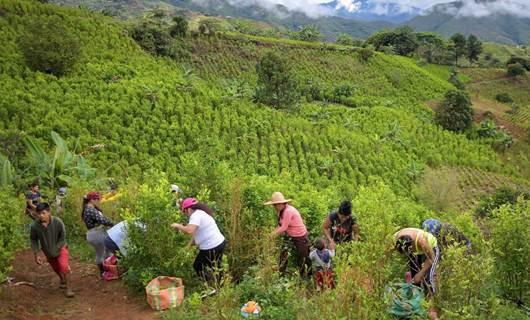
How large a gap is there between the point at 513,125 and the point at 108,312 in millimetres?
43627

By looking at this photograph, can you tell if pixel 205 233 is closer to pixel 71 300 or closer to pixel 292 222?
pixel 292 222

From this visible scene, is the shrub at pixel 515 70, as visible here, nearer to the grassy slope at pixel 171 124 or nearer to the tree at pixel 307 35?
the tree at pixel 307 35

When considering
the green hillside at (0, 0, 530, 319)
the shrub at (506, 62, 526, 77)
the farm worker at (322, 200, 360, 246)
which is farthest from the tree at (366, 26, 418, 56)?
the farm worker at (322, 200, 360, 246)

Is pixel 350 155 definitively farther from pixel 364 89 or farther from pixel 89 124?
pixel 364 89

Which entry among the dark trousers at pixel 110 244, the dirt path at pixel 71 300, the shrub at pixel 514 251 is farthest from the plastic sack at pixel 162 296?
the shrub at pixel 514 251

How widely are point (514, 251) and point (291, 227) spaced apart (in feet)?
8.87

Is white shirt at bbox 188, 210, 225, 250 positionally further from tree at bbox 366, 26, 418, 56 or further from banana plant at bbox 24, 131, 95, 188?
tree at bbox 366, 26, 418, 56

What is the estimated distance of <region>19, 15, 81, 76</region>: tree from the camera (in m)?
19.1

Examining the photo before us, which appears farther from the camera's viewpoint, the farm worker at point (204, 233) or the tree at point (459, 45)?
the tree at point (459, 45)

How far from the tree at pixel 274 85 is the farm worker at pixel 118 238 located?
22847mm

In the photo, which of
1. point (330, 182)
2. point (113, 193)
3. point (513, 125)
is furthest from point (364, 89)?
point (113, 193)

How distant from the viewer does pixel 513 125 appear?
40.7 metres

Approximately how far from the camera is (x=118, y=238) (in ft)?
19.3

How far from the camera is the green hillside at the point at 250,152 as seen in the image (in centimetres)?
438
